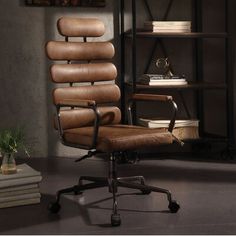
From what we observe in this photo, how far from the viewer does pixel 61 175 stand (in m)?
3.80

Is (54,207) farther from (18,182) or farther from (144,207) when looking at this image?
(144,207)

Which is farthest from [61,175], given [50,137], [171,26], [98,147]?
[171,26]

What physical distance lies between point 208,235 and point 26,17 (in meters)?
2.61

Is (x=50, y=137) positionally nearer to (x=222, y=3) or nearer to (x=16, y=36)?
(x=16, y=36)

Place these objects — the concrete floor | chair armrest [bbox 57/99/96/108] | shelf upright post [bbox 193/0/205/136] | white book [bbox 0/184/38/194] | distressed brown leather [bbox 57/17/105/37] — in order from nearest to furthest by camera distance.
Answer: the concrete floor < chair armrest [bbox 57/99/96/108] < white book [bbox 0/184/38/194] < distressed brown leather [bbox 57/17/105/37] < shelf upright post [bbox 193/0/205/136]

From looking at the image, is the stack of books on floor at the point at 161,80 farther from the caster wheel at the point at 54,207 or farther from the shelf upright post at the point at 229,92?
the caster wheel at the point at 54,207

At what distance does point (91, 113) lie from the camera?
3.22 metres

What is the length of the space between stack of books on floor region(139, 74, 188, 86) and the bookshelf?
4cm

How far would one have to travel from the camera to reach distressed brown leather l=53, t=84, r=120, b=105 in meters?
3.08

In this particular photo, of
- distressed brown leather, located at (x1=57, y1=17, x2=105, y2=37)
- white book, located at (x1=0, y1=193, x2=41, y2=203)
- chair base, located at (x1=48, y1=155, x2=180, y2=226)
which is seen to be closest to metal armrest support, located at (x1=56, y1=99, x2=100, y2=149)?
chair base, located at (x1=48, y1=155, x2=180, y2=226)

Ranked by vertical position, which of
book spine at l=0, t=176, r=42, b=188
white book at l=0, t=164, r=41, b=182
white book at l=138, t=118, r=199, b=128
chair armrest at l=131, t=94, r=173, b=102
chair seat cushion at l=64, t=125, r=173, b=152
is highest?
chair armrest at l=131, t=94, r=173, b=102

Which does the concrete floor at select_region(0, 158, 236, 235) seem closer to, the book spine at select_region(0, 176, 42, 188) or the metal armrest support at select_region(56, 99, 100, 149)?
the book spine at select_region(0, 176, 42, 188)

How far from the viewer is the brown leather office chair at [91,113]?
8.99 feet

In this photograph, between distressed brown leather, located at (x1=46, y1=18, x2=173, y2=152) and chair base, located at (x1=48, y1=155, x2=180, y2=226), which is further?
distressed brown leather, located at (x1=46, y1=18, x2=173, y2=152)
